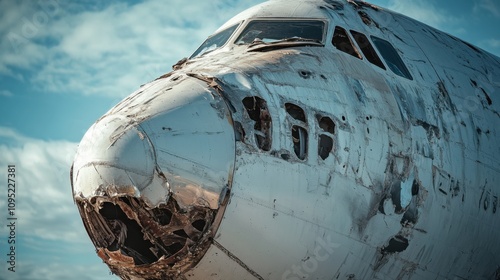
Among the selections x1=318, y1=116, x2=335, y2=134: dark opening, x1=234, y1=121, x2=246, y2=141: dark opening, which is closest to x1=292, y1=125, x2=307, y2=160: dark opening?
x1=318, y1=116, x2=335, y2=134: dark opening

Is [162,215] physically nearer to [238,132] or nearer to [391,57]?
[238,132]

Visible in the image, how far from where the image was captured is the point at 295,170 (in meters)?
7.46

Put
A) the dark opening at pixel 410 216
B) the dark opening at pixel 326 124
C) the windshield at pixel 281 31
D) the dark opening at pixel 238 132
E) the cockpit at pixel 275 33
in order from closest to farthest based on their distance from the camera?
1. the dark opening at pixel 238 132
2. the dark opening at pixel 326 124
3. the dark opening at pixel 410 216
4. the cockpit at pixel 275 33
5. the windshield at pixel 281 31

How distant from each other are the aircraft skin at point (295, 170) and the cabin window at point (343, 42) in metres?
0.03

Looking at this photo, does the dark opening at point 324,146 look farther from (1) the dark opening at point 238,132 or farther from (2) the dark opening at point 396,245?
(2) the dark opening at point 396,245

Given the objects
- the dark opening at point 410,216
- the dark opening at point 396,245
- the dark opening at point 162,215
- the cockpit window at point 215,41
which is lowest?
the dark opening at point 162,215

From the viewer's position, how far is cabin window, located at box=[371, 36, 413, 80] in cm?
976

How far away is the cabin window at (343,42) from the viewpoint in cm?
964

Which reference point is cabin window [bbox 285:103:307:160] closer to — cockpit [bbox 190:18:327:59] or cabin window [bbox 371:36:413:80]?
cockpit [bbox 190:18:327:59]

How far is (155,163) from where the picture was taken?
6844 mm

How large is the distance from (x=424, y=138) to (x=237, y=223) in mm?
3152

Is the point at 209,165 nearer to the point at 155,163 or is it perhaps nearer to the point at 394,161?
the point at 155,163

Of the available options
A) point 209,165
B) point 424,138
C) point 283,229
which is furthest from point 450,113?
point 209,165

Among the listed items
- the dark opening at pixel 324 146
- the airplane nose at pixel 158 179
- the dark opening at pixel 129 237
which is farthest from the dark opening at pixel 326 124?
the dark opening at pixel 129 237
